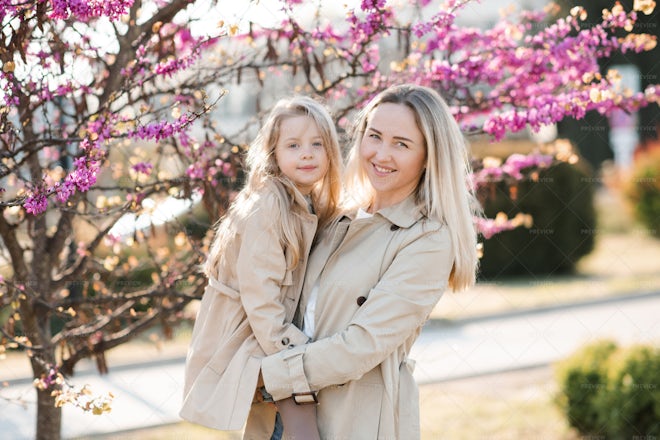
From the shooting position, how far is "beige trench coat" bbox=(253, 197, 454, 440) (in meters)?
2.01

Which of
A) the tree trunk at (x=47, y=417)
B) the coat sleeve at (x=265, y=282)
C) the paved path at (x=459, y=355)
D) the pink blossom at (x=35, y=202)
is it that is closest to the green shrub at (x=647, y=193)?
the paved path at (x=459, y=355)

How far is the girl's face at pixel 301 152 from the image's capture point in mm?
2293

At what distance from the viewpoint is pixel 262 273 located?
6.81ft

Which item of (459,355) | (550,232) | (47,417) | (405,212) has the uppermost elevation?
(405,212)

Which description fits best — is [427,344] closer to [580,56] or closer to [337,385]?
[580,56]

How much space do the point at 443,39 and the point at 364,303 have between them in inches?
61.6

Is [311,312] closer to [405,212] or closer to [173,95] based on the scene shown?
[405,212]

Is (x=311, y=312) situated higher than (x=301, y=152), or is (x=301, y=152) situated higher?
(x=301, y=152)

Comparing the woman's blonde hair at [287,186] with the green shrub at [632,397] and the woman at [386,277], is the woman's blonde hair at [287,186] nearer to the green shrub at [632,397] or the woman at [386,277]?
the woman at [386,277]

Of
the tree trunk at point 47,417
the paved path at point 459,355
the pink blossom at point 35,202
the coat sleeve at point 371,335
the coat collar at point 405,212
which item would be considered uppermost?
the pink blossom at point 35,202

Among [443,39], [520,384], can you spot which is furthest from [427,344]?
[443,39]

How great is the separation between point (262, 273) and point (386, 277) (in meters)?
0.31

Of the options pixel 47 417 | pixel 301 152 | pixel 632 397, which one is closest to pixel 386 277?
pixel 301 152

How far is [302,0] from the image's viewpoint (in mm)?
3012
